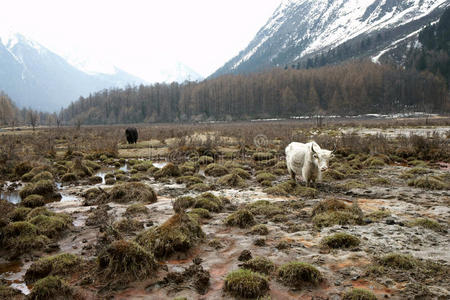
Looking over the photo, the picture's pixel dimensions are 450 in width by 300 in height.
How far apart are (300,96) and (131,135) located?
87.2m

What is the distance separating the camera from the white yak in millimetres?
10938

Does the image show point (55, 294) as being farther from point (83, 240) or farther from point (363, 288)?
point (363, 288)

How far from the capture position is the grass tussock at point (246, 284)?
4.54 metres

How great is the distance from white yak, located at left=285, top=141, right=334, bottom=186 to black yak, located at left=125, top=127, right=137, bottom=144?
2169 centimetres

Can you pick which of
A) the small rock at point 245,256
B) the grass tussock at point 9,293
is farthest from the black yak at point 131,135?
the small rock at point 245,256

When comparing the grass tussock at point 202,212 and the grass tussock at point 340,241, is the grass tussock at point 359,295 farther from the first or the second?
the grass tussock at point 202,212

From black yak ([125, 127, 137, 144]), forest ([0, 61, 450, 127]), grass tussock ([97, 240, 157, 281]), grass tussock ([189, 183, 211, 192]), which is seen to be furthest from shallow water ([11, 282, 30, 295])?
forest ([0, 61, 450, 127])

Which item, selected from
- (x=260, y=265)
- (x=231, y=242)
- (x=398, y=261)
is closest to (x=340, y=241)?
(x=398, y=261)

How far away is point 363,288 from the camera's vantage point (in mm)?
4527

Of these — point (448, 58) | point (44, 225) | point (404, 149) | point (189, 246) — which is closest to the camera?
point (189, 246)

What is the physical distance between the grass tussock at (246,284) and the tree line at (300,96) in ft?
304

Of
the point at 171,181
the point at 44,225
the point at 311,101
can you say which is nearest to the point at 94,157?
the point at 171,181

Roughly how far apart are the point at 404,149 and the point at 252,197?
588 inches

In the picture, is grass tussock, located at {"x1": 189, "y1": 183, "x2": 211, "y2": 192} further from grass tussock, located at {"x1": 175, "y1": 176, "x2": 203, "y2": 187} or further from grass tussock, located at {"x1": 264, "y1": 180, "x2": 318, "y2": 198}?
grass tussock, located at {"x1": 264, "y1": 180, "x2": 318, "y2": 198}
